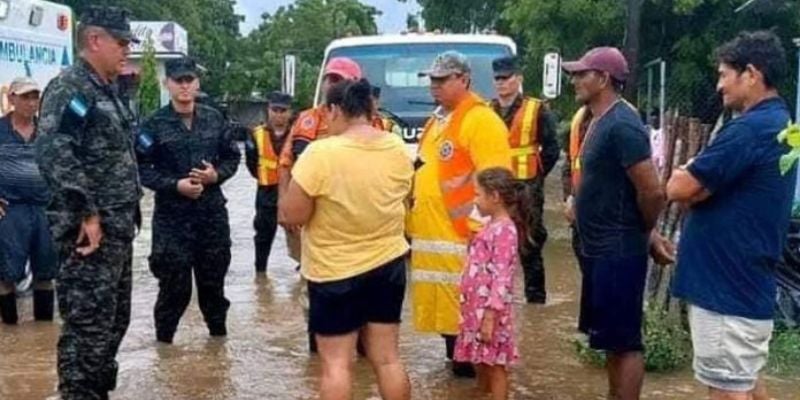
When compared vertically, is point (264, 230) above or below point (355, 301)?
below

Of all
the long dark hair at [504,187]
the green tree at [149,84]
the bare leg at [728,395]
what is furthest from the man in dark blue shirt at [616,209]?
the green tree at [149,84]

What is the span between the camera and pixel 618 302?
5.51 m

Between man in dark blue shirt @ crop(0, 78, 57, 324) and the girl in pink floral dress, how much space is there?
3.75 meters

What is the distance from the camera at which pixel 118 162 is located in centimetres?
565

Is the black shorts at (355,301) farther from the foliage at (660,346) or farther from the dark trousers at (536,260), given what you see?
the dark trousers at (536,260)

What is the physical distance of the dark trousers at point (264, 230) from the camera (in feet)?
34.4

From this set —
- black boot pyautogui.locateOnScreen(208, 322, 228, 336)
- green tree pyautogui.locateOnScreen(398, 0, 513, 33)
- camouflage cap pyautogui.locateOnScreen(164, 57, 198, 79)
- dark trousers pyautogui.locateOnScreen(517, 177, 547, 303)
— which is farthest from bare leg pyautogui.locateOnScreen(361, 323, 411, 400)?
green tree pyautogui.locateOnScreen(398, 0, 513, 33)

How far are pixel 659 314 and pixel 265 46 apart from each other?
227 feet

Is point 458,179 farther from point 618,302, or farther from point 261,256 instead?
point 261,256

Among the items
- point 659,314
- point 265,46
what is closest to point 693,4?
point 659,314

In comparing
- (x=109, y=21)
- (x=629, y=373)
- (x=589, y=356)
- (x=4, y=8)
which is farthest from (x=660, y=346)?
(x=4, y=8)

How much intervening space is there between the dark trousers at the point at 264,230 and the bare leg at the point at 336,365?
17.5ft

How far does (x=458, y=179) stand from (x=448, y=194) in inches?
3.7

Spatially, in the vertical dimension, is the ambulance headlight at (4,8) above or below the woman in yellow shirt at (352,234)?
above
